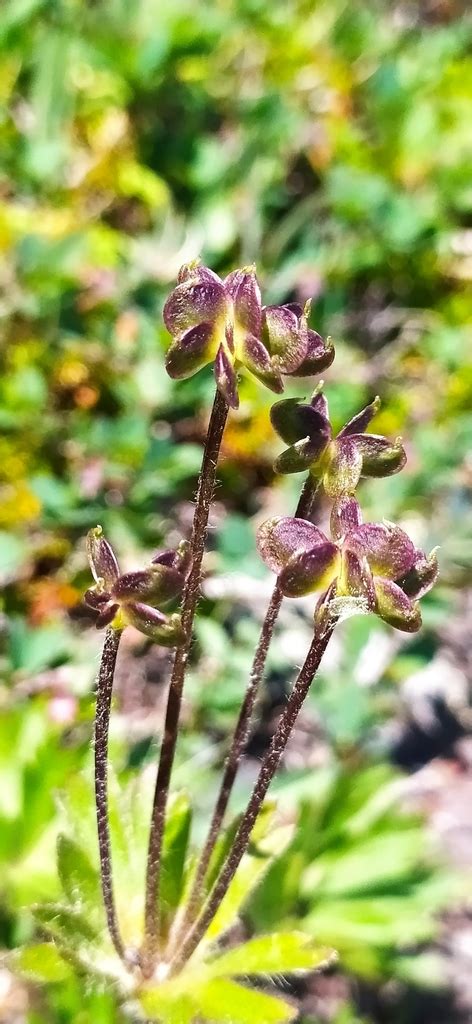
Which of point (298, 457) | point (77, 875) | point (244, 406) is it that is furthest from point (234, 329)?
point (244, 406)

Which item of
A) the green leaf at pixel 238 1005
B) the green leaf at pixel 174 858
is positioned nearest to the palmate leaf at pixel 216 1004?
the green leaf at pixel 238 1005

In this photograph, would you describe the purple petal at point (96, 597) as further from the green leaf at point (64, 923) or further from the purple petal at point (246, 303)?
the green leaf at point (64, 923)

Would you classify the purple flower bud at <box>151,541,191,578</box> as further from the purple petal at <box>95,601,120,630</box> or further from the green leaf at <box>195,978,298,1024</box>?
the green leaf at <box>195,978,298,1024</box>

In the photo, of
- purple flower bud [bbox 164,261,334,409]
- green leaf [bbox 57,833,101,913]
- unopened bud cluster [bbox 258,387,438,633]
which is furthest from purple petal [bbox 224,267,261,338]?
green leaf [bbox 57,833,101,913]

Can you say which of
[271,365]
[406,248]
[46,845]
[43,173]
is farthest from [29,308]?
[271,365]

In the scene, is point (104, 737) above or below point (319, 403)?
below

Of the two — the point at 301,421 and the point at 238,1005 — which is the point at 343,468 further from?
the point at 238,1005
